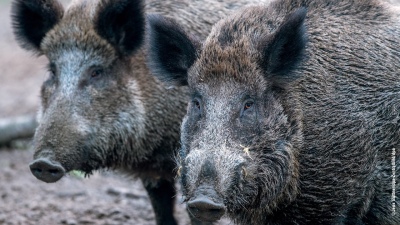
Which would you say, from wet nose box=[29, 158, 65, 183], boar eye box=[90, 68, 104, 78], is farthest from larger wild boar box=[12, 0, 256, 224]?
wet nose box=[29, 158, 65, 183]

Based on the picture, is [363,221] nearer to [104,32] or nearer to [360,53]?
[360,53]

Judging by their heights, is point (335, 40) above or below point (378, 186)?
above

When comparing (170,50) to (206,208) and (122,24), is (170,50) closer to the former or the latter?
(122,24)

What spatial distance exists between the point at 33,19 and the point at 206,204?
11.8ft

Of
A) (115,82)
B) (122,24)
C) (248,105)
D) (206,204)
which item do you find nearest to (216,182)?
(206,204)

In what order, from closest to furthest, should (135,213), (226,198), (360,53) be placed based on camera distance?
(226,198), (360,53), (135,213)

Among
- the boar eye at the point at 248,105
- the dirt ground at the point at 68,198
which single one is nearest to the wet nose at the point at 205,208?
the boar eye at the point at 248,105

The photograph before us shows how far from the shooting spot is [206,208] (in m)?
5.25

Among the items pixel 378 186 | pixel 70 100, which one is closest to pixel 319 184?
pixel 378 186

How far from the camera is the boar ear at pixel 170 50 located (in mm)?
6312

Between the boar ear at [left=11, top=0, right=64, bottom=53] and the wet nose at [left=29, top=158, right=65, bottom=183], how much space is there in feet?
5.17

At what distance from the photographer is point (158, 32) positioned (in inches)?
254

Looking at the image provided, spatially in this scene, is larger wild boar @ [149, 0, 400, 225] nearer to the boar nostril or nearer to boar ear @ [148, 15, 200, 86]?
boar ear @ [148, 15, 200, 86]

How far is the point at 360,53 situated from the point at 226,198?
65.7 inches
